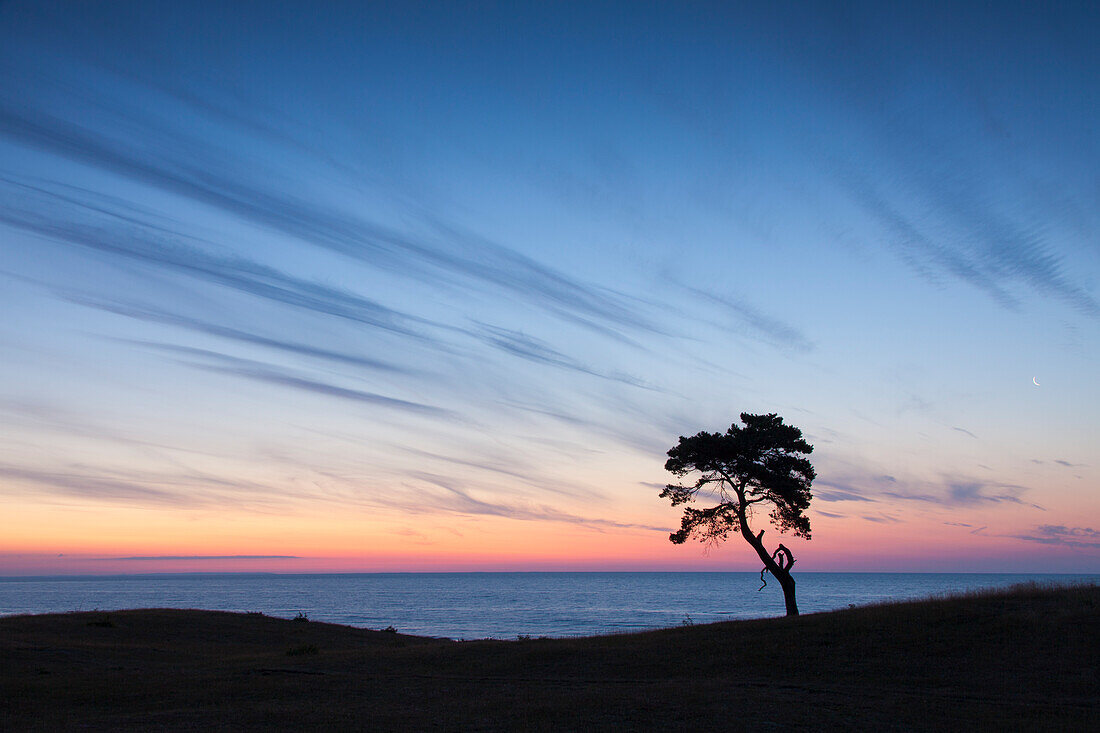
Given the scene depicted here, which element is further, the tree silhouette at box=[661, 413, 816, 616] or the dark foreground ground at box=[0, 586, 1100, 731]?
the tree silhouette at box=[661, 413, 816, 616]

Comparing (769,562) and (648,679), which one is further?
(769,562)

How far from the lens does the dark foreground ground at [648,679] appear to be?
14.4 metres

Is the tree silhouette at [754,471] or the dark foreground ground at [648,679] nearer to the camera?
the dark foreground ground at [648,679]

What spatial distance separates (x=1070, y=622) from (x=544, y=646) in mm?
15806

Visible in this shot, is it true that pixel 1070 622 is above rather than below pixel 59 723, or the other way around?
above

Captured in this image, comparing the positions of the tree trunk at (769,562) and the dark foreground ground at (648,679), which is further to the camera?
the tree trunk at (769,562)

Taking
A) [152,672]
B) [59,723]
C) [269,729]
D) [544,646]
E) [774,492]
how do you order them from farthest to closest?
[774,492] → [544,646] → [152,672] → [59,723] → [269,729]

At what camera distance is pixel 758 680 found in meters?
18.4

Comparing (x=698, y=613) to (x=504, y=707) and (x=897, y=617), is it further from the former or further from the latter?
(x=504, y=707)

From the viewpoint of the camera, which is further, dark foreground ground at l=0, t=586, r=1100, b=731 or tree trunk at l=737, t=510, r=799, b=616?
tree trunk at l=737, t=510, r=799, b=616

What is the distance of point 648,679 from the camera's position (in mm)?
19344

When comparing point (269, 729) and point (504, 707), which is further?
point (504, 707)

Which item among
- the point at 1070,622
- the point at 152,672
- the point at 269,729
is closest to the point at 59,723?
the point at 269,729

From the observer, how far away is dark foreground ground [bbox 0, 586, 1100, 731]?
1439cm
